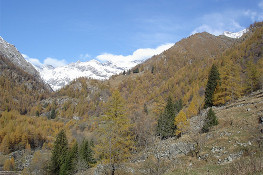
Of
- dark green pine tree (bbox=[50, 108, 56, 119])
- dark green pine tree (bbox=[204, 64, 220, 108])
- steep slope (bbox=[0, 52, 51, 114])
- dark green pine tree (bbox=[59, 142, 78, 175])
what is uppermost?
steep slope (bbox=[0, 52, 51, 114])

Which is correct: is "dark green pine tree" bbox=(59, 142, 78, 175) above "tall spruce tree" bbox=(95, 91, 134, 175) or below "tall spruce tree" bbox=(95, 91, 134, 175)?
below

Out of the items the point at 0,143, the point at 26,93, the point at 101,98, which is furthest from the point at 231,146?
the point at 26,93

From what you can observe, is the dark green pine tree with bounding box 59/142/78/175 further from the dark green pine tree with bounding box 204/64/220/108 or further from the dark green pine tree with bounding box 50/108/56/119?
the dark green pine tree with bounding box 50/108/56/119

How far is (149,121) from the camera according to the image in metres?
56.8

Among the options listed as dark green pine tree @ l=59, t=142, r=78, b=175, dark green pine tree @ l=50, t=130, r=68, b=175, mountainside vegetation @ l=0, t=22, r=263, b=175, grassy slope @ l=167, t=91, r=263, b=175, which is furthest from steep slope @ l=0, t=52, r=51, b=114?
grassy slope @ l=167, t=91, r=263, b=175

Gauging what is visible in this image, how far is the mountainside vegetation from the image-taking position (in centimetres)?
2005

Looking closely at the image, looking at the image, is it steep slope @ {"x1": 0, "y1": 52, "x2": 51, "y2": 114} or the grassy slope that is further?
steep slope @ {"x1": 0, "y1": 52, "x2": 51, "y2": 114}

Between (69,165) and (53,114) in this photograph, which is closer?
(69,165)

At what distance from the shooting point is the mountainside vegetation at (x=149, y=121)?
20047 mm

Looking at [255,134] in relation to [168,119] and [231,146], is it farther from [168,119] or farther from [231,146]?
[168,119]

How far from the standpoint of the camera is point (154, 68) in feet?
579

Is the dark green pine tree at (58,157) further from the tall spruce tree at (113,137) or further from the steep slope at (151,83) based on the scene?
the steep slope at (151,83)

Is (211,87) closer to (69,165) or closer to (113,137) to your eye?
(113,137)

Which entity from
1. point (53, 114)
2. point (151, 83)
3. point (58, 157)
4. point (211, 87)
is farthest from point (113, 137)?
point (151, 83)
